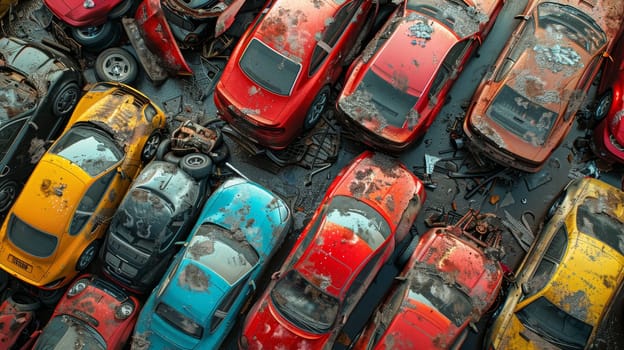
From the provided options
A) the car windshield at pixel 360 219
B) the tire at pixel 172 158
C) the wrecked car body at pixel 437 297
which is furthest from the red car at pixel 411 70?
the tire at pixel 172 158

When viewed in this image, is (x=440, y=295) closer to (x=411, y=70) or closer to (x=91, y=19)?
(x=411, y=70)

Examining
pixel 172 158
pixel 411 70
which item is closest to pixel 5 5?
pixel 172 158

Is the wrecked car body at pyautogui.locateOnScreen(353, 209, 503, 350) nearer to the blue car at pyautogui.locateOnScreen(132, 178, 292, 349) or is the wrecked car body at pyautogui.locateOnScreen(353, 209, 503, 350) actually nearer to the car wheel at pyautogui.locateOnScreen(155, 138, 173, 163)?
the blue car at pyautogui.locateOnScreen(132, 178, 292, 349)

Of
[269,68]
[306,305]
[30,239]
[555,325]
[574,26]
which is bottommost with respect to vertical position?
[30,239]

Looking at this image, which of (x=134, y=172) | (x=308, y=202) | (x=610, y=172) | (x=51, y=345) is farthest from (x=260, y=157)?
(x=610, y=172)

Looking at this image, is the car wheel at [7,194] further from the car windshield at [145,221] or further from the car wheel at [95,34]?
the car wheel at [95,34]
